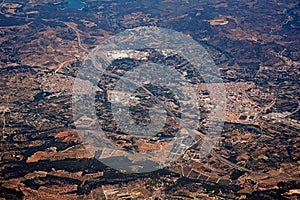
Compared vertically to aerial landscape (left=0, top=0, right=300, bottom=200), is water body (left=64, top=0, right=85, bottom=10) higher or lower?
lower

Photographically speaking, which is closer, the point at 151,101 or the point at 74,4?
the point at 151,101

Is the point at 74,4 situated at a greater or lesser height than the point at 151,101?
lesser

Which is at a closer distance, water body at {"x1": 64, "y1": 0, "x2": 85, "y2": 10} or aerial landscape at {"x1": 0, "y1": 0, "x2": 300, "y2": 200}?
aerial landscape at {"x1": 0, "y1": 0, "x2": 300, "y2": 200}

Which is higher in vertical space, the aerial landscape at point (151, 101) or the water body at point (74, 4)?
the aerial landscape at point (151, 101)

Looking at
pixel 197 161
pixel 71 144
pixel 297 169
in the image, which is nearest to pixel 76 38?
pixel 71 144

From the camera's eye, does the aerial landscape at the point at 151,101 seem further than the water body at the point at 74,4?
No
